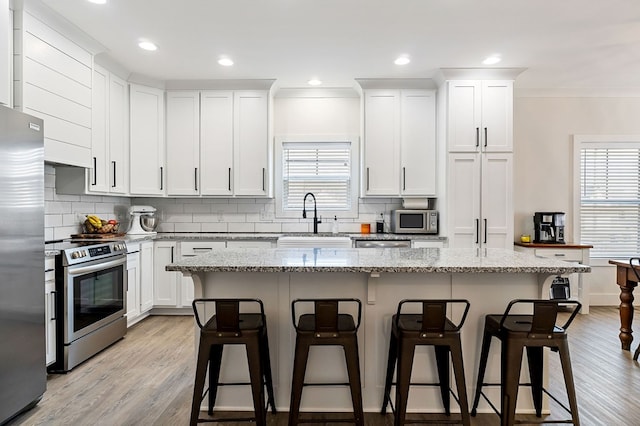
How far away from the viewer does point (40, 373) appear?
243 cm

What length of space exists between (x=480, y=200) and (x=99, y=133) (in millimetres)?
4049

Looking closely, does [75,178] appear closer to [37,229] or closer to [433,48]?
[37,229]

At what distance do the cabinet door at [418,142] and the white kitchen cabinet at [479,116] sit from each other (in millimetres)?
338

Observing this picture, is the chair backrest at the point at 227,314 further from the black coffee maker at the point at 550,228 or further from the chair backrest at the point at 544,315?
the black coffee maker at the point at 550,228

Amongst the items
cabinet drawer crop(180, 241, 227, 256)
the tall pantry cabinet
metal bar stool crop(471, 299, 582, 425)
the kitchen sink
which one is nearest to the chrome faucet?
the kitchen sink

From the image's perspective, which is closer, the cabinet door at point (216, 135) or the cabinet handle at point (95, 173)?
the cabinet handle at point (95, 173)

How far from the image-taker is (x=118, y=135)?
13.8 ft

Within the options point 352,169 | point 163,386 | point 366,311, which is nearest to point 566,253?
point 352,169

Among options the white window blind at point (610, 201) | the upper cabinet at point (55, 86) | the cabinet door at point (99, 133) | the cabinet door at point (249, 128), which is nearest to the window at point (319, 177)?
the cabinet door at point (249, 128)

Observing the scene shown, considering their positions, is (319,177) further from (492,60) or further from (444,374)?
(444,374)

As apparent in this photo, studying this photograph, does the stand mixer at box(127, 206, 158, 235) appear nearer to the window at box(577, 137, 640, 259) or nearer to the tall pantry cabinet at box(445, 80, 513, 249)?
the tall pantry cabinet at box(445, 80, 513, 249)

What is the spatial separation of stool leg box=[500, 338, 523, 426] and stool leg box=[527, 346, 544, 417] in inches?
14.7

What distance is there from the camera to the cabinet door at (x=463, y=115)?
4.27m

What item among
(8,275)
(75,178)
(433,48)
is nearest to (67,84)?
(75,178)
